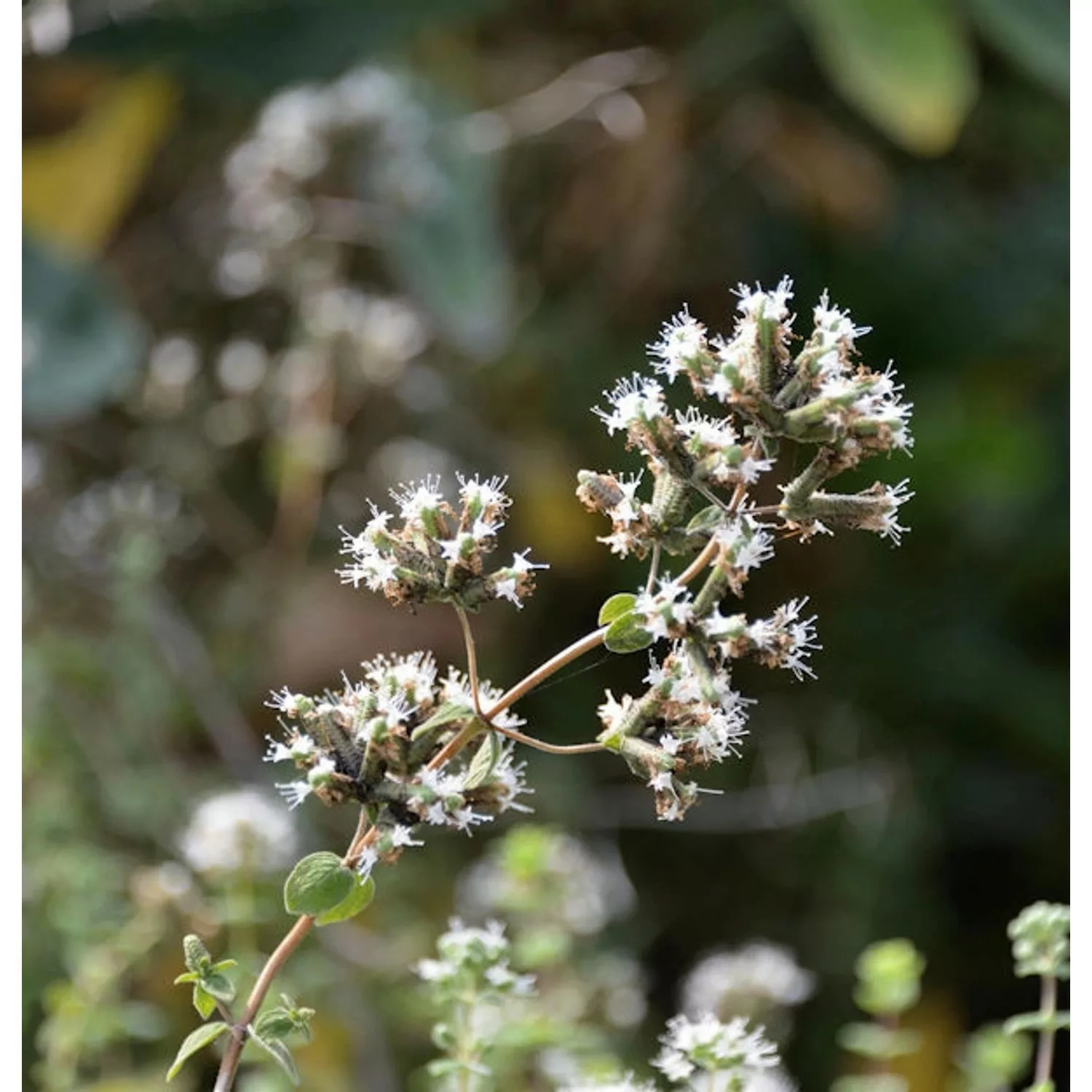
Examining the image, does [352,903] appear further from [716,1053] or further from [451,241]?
[451,241]

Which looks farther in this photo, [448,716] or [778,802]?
[778,802]

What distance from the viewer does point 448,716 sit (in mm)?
342

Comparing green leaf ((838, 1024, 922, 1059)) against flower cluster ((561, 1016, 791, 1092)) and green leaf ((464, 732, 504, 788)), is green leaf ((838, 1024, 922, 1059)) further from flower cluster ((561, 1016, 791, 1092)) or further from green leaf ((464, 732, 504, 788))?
green leaf ((464, 732, 504, 788))

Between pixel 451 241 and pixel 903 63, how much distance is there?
1.23ft

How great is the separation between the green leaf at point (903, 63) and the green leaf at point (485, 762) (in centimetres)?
85

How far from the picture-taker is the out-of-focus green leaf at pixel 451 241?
1.23 metres

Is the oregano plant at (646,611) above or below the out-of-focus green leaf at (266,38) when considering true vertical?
below

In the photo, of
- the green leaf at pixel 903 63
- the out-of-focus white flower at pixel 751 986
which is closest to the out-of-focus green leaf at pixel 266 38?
the green leaf at pixel 903 63

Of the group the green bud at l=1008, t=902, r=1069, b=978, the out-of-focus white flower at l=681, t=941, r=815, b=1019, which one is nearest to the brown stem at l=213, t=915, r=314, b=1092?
the green bud at l=1008, t=902, r=1069, b=978

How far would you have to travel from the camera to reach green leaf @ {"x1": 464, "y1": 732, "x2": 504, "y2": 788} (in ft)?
1.12

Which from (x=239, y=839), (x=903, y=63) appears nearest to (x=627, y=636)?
(x=239, y=839)

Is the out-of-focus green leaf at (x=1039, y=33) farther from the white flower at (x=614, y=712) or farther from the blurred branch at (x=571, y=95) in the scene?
the white flower at (x=614, y=712)

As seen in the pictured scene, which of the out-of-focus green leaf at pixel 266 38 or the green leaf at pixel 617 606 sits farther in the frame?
the out-of-focus green leaf at pixel 266 38

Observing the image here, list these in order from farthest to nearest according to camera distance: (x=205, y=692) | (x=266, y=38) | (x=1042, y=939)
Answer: (x=266, y=38)
(x=205, y=692)
(x=1042, y=939)
